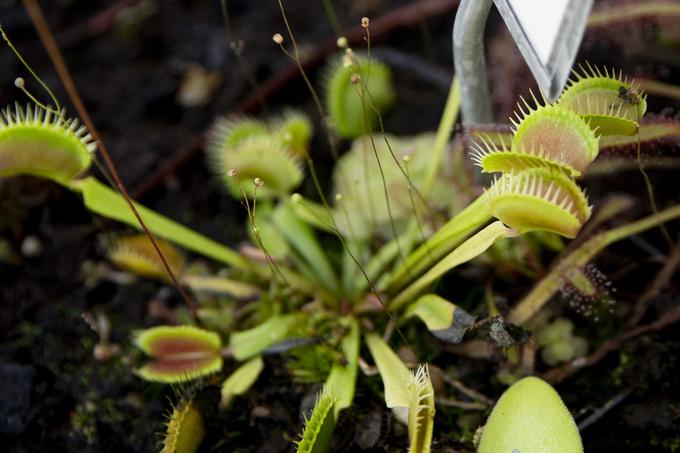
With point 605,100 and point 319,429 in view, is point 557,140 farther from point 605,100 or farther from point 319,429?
point 319,429

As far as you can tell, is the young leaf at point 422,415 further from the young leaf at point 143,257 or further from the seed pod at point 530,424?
the young leaf at point 143,257

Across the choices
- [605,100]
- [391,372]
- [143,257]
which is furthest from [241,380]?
[605,100]

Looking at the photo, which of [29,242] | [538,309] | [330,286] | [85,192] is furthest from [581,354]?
[29,242]

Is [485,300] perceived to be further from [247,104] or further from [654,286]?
[247,104]

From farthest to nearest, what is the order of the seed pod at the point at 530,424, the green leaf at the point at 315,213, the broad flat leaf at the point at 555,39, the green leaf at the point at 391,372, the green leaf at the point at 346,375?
the green leaf at the point at 315,213
the green leaf at the point at 346,375
the green leaf at the point at 391,372
the seed pod at the point at 530,424
the broad flat leaf at the point at 555,39

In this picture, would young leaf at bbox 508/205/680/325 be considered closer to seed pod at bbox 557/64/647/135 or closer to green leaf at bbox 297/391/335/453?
seed pod at bbox 557/64/647/135

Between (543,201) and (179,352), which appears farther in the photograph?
(179,352)

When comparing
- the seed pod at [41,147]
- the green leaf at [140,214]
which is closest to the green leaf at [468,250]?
the green leaf at [140,214]
